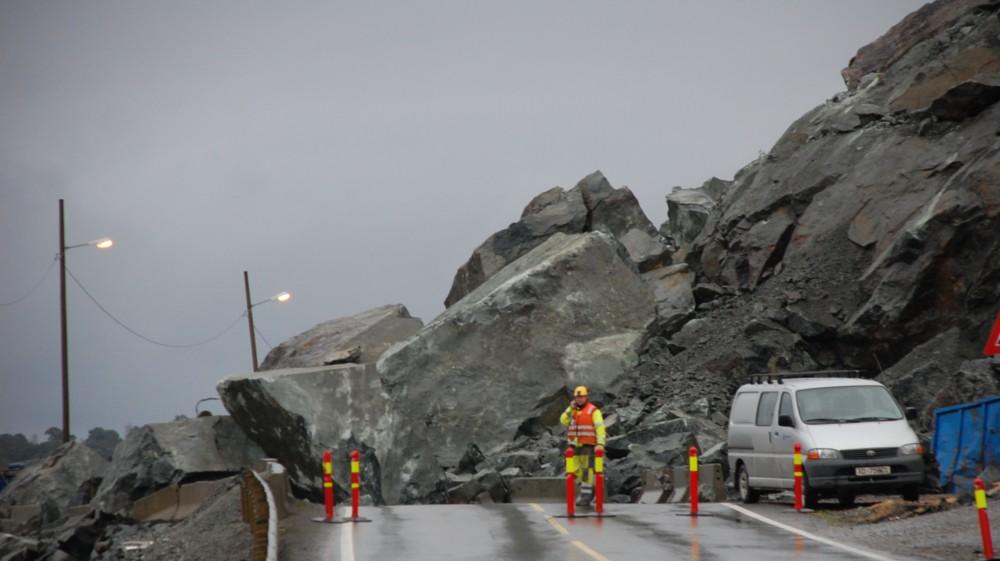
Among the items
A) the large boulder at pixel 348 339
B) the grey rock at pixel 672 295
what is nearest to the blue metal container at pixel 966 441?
the grey rock at pixel 672 295

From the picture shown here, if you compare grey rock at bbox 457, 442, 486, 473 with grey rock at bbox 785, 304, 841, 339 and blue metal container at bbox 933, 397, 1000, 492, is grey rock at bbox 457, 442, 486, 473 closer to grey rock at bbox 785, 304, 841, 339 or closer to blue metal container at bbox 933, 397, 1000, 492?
grey rock at bbox 785, 304, 841, 339

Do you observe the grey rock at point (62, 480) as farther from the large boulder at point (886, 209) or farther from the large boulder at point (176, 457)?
the large boulder at point (886, 209)

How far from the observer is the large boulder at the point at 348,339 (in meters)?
42.7

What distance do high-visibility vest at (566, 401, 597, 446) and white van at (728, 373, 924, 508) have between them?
2.95 metres

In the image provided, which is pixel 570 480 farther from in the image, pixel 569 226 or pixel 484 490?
pixel 569 226

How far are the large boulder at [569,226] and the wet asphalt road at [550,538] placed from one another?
84.3ft

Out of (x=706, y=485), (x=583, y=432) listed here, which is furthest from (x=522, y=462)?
(x=583, y=432)

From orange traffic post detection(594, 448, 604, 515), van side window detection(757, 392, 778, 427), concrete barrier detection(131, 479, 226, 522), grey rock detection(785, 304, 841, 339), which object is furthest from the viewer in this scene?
concrete barrier detection(131, 479, 226, 522)

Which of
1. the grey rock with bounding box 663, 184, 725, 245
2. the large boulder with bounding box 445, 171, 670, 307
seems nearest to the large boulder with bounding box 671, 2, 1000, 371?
the grey rock with bounding box 663, 184, 725, 245

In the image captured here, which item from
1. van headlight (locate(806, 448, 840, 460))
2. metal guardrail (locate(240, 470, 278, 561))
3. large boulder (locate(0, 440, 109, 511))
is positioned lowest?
large boulder (locate(0, 440, 109, 511))

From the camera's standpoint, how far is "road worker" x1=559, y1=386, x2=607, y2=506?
813 inches

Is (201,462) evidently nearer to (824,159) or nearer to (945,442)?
(824,159)

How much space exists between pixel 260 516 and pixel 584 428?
217 inches

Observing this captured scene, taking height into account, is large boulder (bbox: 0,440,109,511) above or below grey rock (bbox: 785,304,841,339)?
below
